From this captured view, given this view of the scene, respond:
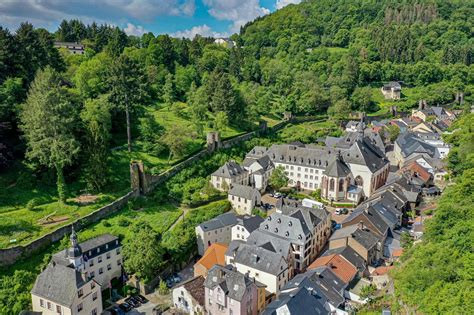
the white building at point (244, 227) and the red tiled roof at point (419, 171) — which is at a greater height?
the red tiled roof at point (419, 171)

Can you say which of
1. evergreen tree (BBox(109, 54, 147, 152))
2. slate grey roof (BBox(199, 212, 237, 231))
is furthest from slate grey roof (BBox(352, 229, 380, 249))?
evergreen tree (BBox(109, 54, 147, 152))

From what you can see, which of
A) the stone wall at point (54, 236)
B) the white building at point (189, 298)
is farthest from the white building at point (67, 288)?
the white building at point (189, 298)

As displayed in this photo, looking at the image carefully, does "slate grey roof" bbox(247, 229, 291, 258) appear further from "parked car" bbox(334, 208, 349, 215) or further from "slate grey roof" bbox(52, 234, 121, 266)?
"parked car" bbox(334, 208, 349, 215)

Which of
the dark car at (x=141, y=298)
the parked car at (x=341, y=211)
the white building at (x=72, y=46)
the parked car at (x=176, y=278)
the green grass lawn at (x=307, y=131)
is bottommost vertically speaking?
the dark car at (x=141, y=298)

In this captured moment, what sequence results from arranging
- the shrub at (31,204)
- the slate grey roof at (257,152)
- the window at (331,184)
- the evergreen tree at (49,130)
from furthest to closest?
1. the slate grey roof at (257,152)
2. the window at (331,184)
3. the evergreen tree at (49,130)
4. the shrub at (31,204)

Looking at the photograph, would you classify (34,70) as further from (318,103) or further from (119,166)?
(318,103)

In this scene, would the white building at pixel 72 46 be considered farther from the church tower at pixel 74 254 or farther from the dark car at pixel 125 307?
the dark car at pixel 125 307
